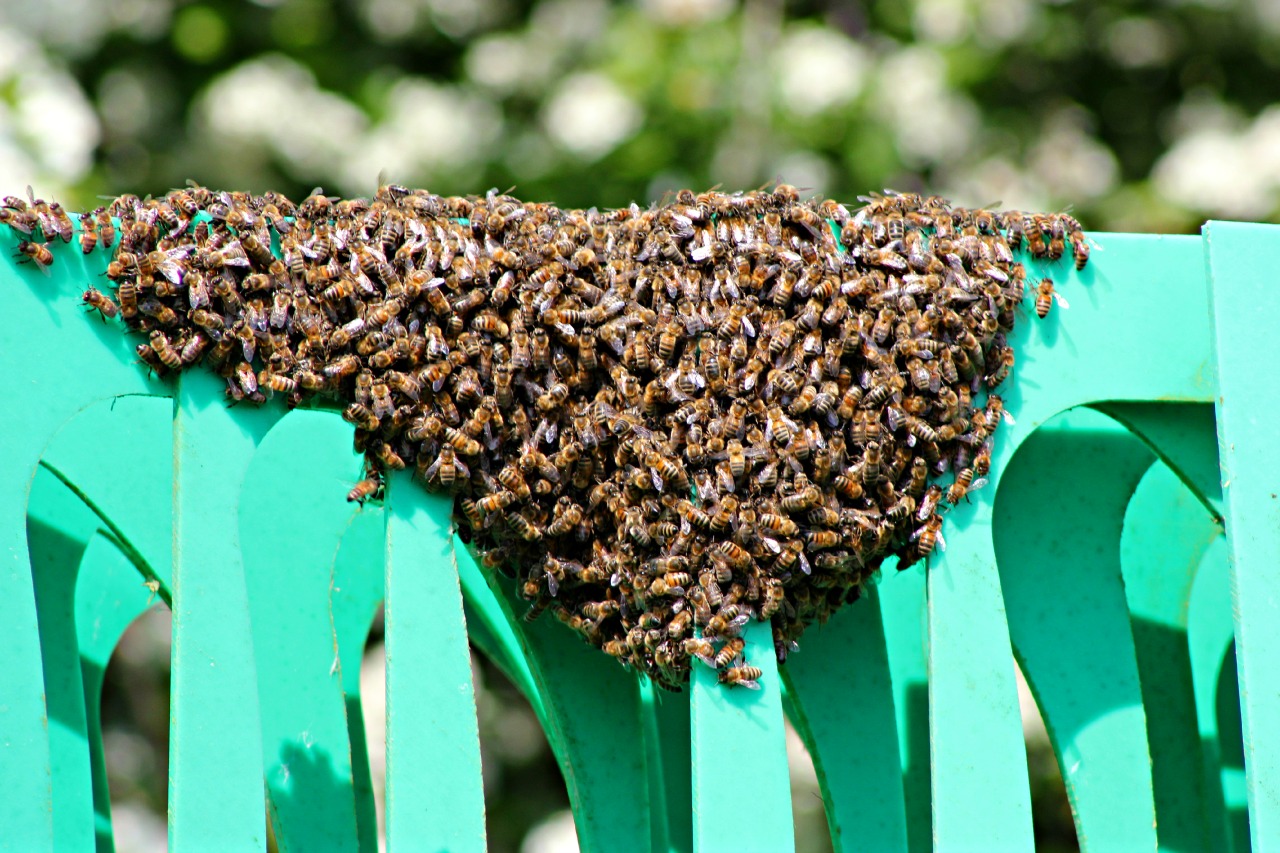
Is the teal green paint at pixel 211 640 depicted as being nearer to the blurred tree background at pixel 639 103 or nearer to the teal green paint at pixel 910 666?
the teal green paint at pixel 910 666

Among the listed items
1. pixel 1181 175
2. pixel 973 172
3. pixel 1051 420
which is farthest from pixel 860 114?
pixel 1051 420

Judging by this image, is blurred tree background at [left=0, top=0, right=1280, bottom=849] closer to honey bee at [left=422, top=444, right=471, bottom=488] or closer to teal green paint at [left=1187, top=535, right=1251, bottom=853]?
teal green paint at [left=1187, top=535, right=1251, bottom=853]

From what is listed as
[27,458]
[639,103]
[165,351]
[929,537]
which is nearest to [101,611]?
[27,458]

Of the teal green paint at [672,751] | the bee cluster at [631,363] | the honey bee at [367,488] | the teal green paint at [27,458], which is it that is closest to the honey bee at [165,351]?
the bee cluster at [631,363]

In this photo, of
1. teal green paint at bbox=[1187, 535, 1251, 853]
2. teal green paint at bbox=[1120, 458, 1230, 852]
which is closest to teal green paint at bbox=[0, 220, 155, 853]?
teal green paint at bbox=[1120, 458, 1230, 852]

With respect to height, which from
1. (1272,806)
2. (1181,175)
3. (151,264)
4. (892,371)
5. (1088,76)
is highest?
(1088,76)

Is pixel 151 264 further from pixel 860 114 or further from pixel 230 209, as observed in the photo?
pixel 860 114
